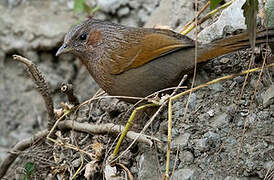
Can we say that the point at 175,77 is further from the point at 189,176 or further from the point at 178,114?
the point at 189,176

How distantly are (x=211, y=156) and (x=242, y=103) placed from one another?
517 mm

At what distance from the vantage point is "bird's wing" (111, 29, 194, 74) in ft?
14.6

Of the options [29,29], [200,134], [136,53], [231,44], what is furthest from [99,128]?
[29,29]

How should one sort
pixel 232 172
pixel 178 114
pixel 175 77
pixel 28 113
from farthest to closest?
pixel 28 113 < pixel 175 77 < pixel 178 114 < pixel 232 172

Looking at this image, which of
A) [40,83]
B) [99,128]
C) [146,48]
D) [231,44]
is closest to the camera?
[231,44]

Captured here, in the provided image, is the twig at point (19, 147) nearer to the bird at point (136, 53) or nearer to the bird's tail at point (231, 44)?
the bird at point (136, 53)

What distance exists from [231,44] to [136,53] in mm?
969

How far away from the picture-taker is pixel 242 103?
13.1 ft

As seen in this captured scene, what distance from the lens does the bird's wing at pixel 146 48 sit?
446 cm

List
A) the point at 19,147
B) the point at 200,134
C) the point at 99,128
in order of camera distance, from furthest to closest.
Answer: the point at 19,147 < the point at 99,128 < the point at 200,134

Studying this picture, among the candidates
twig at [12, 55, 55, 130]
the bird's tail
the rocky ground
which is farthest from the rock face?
the bird's tail

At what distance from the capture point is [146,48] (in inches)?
182

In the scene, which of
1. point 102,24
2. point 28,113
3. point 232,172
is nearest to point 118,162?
point 232,172

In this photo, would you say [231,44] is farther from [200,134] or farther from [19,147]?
[19,147]
